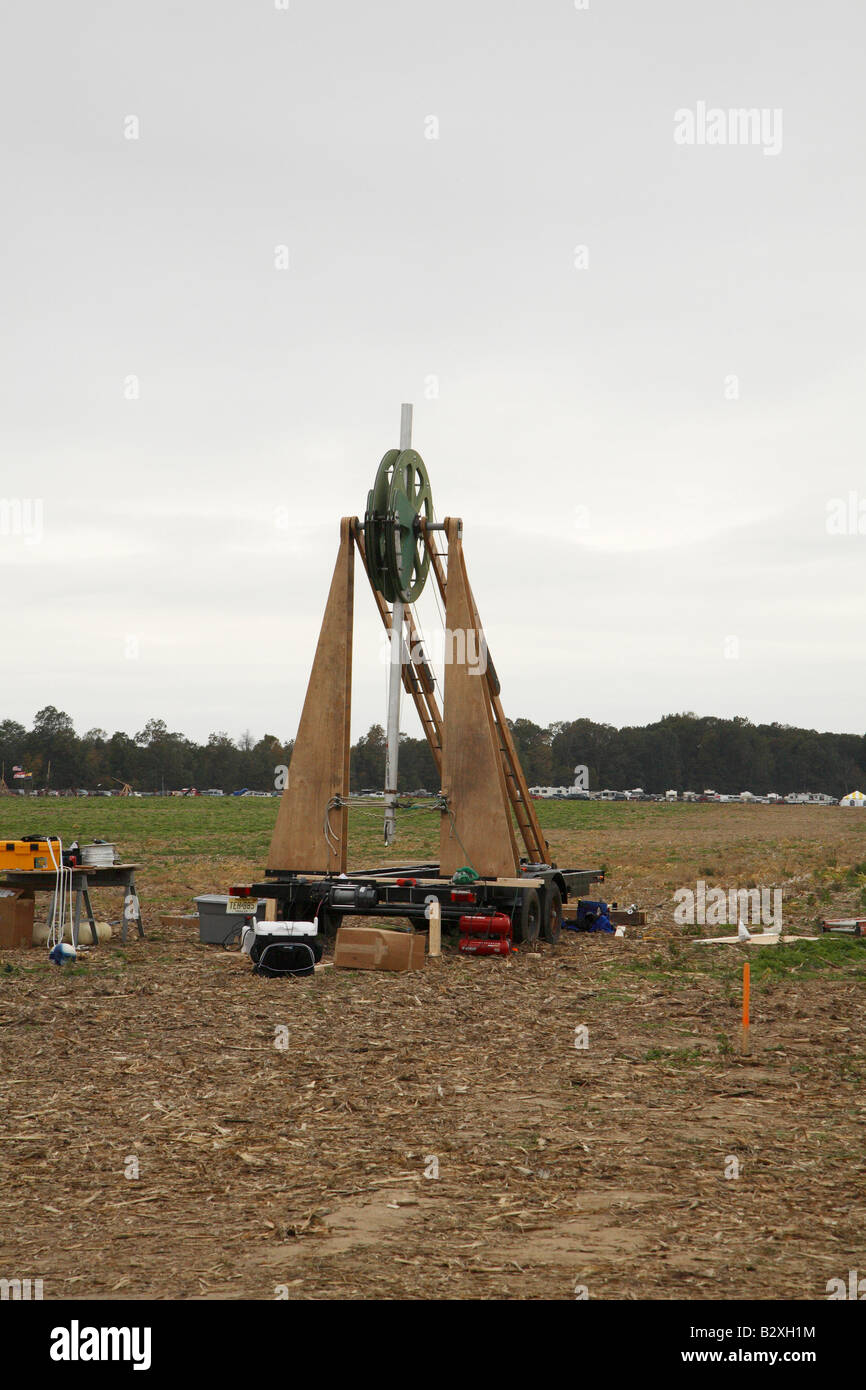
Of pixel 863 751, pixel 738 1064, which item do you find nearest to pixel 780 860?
pixel 738 1064

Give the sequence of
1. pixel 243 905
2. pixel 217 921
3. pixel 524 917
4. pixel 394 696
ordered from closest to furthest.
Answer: pixel 524 917 < pixel 243 905 < pixel 394 696 < pixel 217 921

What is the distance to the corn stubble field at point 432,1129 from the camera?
530cm

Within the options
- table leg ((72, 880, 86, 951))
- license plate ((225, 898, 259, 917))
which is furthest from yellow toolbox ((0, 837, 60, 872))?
license plate ((225, 898, 259, 917))

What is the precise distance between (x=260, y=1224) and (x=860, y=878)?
83.7 feet

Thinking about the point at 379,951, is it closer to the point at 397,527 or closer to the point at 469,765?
the point at 469,765

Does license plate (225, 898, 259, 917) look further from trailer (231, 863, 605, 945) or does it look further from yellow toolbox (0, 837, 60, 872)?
yellow toolbox (0, 837, 60, 872)

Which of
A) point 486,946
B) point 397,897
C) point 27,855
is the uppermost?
point 27,855

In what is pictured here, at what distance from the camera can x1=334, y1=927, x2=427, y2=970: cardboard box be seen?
561 inches

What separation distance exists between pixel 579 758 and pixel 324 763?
16829 cm

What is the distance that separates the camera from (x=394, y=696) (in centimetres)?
1673

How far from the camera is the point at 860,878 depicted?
28.9 metres

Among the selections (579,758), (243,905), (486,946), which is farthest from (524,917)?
(579,758)

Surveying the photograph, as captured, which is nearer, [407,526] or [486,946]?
[486,946]

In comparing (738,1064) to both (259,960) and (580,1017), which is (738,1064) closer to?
(580,1017)
